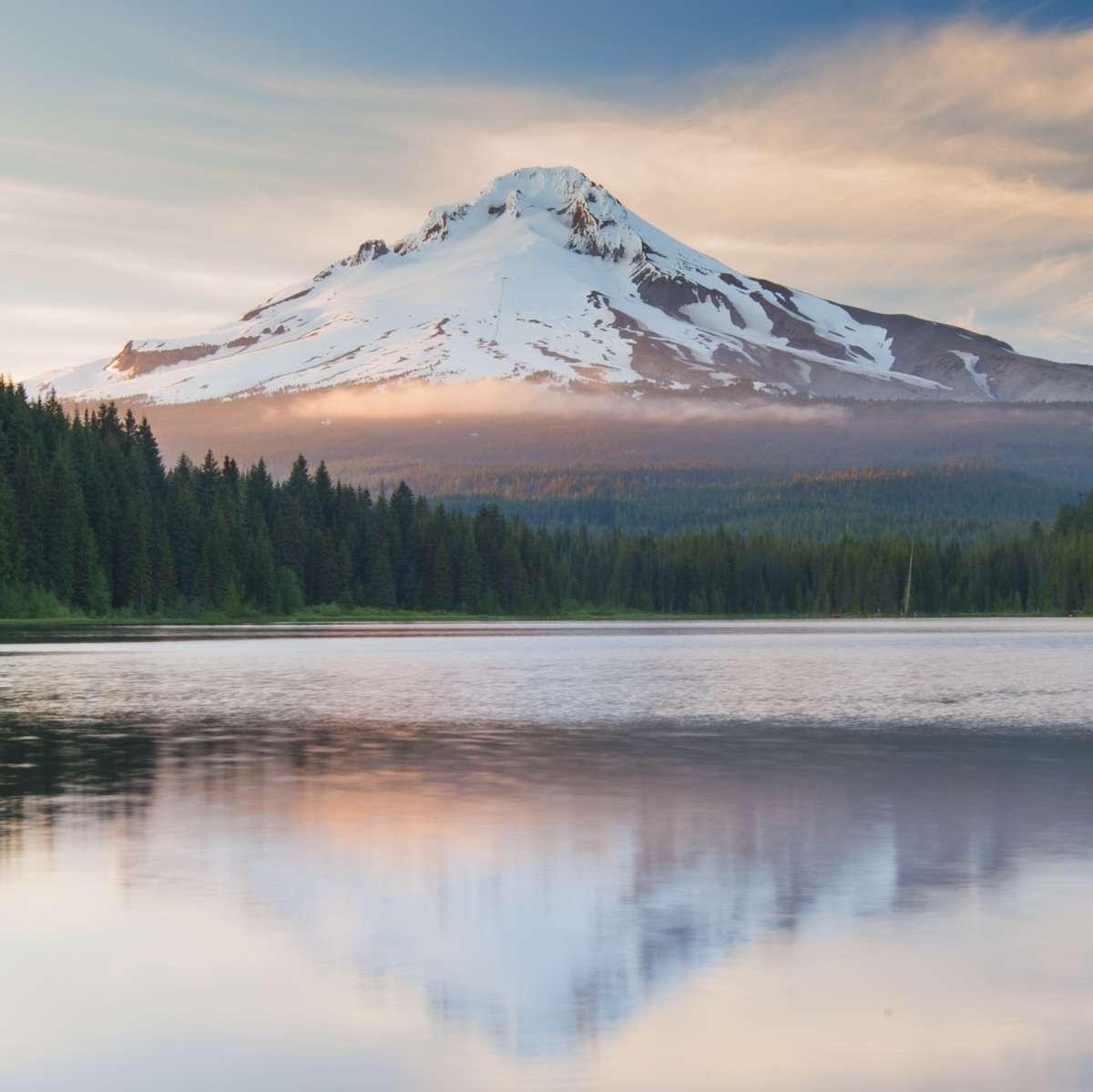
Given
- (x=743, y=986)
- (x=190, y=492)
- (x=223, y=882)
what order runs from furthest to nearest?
1. (x=190, y=492)
2. (x=223, y=882)
3. (x=743, y=986)

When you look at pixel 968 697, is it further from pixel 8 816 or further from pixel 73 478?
pixel 73 478

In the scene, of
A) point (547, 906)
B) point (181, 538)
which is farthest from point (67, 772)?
point (181, 538)

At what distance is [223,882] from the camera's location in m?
18.8

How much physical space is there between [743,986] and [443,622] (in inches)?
6258

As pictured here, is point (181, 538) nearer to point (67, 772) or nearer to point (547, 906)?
point (67, 772)

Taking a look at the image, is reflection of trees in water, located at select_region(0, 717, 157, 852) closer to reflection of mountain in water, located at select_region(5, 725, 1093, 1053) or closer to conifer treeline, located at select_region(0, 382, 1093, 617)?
reflection of mountain in water, located at select_region(5, 725, 1093, 1053)

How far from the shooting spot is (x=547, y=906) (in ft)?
56.5

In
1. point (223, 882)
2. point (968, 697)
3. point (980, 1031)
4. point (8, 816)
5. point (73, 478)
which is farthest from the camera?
point (73, 478)

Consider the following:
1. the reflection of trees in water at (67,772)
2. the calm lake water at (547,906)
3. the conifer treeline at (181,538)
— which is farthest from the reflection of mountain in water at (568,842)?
the conifer treeline at (181,538)

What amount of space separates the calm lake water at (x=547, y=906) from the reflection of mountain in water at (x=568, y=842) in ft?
0.26

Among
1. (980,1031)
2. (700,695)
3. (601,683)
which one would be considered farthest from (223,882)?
(601,683)

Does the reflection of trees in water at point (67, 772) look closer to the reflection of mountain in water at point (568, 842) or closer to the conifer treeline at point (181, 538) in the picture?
the reflection of mountain in water at point (568, 842)

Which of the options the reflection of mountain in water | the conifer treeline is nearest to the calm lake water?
the reflection of mountain in water

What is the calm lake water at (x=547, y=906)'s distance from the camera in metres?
12.1
